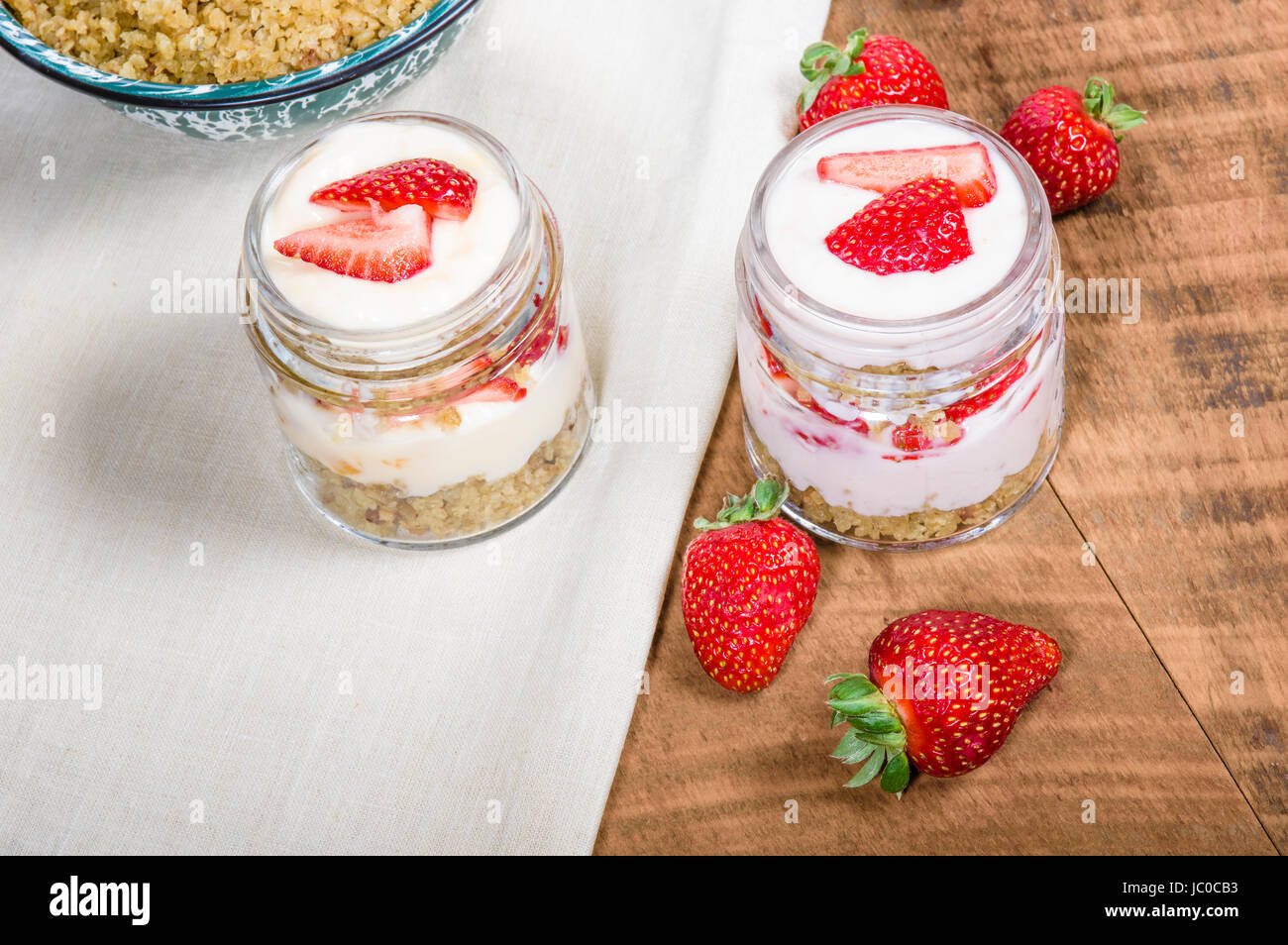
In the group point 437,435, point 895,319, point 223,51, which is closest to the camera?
point 895,319

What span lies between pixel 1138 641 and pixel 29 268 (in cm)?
118

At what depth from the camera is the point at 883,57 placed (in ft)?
4.17

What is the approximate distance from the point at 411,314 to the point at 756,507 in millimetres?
339

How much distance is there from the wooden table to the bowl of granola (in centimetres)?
48

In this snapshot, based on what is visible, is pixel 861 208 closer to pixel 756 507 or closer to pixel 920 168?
pixel 920 168

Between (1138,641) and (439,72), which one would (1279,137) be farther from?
(439,72)

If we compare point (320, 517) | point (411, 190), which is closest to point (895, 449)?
point (411, 190)

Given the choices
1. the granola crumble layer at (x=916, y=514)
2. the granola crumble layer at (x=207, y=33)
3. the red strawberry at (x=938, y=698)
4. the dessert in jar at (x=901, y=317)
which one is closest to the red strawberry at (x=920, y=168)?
the dessert in jar at (x=901, y=317)

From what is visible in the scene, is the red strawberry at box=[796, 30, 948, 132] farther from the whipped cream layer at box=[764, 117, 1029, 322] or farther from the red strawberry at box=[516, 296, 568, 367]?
the red strawberry at box=[516, 296, 568, 367]

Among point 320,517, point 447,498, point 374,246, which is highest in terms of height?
point 374,246

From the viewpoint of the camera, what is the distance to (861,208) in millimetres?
1042

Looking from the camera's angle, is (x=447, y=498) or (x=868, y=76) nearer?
(x=447, y=498)

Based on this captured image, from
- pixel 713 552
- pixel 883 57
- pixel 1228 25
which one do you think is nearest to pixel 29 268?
pixel 713 552

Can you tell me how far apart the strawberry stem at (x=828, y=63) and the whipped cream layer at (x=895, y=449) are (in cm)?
33
